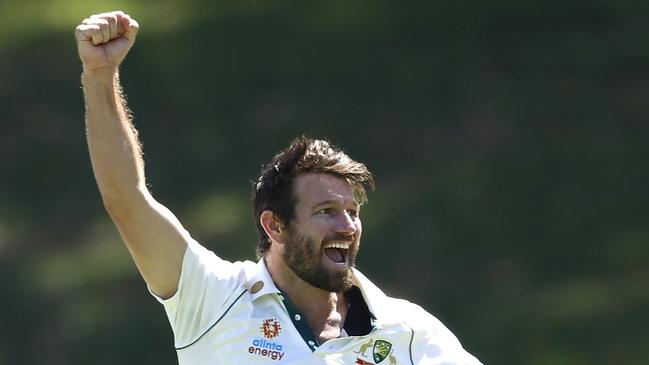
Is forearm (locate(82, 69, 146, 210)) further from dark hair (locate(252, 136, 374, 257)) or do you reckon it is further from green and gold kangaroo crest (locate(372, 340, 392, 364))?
green and gold kangaroo crest (locate(372, 340, 392, 364))

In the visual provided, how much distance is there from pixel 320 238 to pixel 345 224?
8cm

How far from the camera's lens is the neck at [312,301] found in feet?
14.2

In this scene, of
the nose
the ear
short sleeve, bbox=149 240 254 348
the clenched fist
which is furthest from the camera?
the ear

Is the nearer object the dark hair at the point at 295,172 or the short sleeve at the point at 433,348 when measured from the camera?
the short sleeve at the point at 433,348

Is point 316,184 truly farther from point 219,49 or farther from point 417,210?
point 219,49

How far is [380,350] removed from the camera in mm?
4219

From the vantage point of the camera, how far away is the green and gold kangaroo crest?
4.21m

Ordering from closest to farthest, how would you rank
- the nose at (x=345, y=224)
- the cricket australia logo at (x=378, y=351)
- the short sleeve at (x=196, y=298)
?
1. the short sleeve at (x=196, y=298)
2. the cricket australia logo at (x=378, y=351)
3. the nose at (x=345, y=224)

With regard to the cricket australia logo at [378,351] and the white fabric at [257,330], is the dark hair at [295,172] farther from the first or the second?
the cricket australia logo at [378,351]

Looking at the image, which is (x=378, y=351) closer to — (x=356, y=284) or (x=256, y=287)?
(x=356, y=284)

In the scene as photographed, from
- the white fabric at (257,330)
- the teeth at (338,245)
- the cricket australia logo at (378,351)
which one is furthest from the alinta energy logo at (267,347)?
the teeth at (338,245)

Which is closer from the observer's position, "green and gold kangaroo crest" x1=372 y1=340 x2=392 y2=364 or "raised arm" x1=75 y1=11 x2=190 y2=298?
"raised arm" x1=75 y1=11 x2=190 y2=298

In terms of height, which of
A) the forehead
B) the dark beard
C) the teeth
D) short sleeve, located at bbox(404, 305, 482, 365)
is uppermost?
the forehead

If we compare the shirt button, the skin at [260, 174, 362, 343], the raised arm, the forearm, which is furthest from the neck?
the forearm
